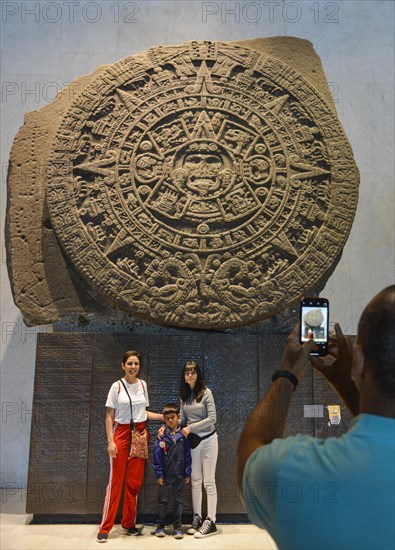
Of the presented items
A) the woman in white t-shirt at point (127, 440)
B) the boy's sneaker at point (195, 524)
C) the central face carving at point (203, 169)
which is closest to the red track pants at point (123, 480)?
the woman in white t-shirt at point (127, 440)

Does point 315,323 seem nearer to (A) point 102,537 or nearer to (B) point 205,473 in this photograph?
(B) point 205,473

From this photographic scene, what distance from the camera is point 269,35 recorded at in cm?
688

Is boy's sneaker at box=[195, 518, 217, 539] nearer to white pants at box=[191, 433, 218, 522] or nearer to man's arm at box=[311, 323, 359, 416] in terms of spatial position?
white pants at box=[191, 433, 218, 522]

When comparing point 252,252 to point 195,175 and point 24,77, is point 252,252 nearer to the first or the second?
point 195,175

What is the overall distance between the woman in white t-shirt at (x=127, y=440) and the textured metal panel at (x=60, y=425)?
0.31 metres

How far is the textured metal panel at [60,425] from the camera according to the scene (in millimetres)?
4230

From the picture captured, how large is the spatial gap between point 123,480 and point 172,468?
0.39 m

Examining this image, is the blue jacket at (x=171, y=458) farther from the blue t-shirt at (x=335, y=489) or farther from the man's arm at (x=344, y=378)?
the blue t-shirt at (x=335, y=489)

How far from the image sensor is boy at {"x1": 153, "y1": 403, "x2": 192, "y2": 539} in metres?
4.07


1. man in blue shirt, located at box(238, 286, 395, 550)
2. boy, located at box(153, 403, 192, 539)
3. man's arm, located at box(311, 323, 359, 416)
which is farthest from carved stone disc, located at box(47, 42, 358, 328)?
man in blue shirt, located at box(238, 286, 395, 550)

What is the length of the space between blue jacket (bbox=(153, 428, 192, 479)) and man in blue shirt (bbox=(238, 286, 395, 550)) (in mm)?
3078

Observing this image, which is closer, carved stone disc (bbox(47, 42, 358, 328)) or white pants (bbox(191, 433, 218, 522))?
white pants (bbox(191, 433, 218, 522))

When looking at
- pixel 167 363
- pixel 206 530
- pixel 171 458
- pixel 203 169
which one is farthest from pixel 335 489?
pixel 203 169

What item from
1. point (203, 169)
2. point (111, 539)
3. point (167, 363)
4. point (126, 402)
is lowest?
point (111, 539)
